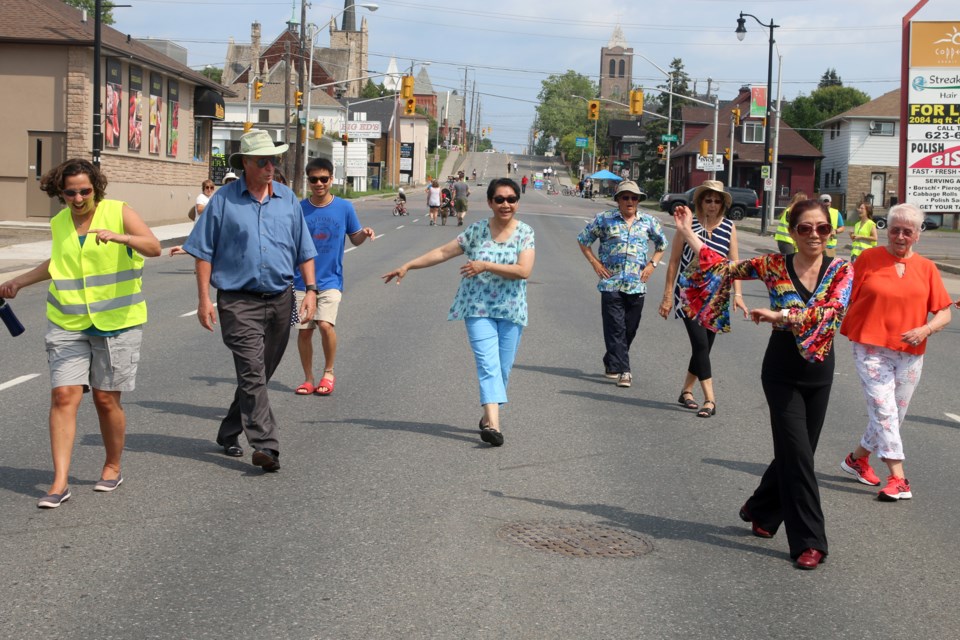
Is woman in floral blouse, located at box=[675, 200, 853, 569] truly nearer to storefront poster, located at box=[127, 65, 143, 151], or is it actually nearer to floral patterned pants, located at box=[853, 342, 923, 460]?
floral patterned pants, located at box=[853, 342, 923, 460]

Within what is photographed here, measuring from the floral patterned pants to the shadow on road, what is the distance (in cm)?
129

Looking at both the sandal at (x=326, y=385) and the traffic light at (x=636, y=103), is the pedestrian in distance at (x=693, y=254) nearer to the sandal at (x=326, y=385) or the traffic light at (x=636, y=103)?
the sandal at (x=326, y=385)

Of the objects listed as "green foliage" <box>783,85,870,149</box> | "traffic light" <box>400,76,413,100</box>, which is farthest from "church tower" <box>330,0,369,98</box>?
"traffic light" <box>400,76,413,100</box>

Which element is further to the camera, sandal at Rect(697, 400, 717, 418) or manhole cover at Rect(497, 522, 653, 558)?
sandal at Rect(697, 400, 717, 418)

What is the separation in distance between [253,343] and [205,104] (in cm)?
4126

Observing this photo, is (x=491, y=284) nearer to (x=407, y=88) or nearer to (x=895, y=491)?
(x=895, y=491)

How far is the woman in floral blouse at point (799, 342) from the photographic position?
217 inches

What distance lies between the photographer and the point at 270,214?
7094 mm

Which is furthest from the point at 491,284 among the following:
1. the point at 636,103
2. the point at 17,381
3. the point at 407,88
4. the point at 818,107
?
the point at 818,107

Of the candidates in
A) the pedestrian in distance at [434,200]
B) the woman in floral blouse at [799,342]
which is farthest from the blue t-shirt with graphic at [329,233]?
the pedestrian in distance at [434,200]

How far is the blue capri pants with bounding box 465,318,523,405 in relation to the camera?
8.01 meters

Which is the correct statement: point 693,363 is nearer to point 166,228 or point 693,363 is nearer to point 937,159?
point 937,159

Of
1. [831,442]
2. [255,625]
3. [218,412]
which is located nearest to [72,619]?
[255,625]

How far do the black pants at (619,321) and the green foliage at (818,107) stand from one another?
3875 inches
